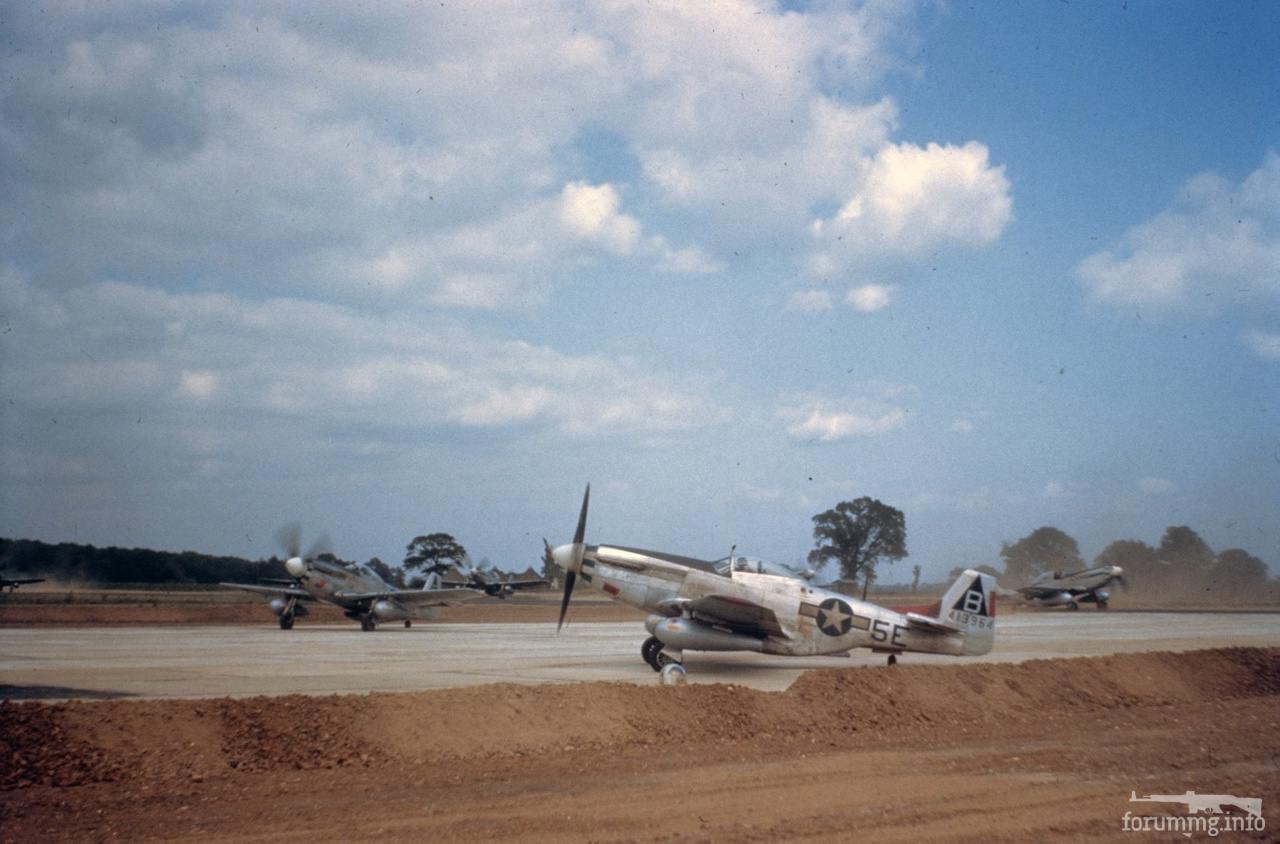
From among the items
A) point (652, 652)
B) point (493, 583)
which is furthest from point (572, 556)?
point (493, 583)

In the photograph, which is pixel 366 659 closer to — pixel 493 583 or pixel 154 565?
pixel 493 583

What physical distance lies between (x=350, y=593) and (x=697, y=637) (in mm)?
23908

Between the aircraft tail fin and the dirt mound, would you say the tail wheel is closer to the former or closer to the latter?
the dirt mound

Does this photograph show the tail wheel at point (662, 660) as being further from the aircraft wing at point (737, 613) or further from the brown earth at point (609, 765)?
the brown earth at point (609, 765)

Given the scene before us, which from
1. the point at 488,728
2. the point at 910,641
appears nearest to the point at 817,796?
the point at 488,728

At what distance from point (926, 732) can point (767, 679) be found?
6.13m

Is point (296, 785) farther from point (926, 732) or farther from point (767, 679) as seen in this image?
point (767, 679)

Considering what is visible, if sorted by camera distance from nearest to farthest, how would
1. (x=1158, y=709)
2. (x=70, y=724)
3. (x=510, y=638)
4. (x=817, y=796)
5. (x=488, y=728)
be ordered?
(x=817, y=796), (x=70, y=724), (x=488, y=728), (x=1158, y=709), (x=510, y=638)

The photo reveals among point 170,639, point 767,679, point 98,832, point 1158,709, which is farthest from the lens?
point 170,639

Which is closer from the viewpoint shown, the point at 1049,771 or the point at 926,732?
the point at 1049,771

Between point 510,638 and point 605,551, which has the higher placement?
point 605,551

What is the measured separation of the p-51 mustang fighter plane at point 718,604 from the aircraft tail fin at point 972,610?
2.11m

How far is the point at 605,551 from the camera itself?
1931 cm

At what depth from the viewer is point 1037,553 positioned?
9769 centimetres
